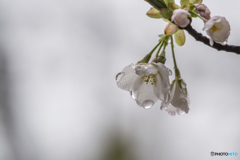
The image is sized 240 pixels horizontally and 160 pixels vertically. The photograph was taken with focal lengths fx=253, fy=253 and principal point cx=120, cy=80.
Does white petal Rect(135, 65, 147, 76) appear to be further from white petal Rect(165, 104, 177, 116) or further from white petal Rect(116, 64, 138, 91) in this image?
white petal Rect(165, 104, 177, 116)

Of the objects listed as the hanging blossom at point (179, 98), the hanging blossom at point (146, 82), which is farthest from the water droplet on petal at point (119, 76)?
the hanging blossom at point (179, 98)

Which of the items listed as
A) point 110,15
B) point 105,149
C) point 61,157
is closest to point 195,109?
point 105,149

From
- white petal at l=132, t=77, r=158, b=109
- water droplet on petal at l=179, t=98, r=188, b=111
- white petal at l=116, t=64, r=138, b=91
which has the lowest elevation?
water droplet on petal at l=179, t=98, r=188, b=111

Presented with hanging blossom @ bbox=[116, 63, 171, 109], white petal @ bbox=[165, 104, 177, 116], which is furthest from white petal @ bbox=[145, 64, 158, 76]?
white petal @ bbox=[165, 104, 177, 116]

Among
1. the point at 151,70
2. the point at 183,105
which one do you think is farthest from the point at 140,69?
the point at 183,105

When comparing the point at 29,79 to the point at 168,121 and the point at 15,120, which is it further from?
the point at 168,121

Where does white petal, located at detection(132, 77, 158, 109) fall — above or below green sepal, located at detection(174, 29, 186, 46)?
below

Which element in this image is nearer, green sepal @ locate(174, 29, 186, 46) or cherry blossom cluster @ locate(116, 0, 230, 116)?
cherry blossom cluster @ locate(116, 0, 230, 116)

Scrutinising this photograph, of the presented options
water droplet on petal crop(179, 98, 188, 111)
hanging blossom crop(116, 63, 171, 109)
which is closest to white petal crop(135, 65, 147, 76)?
hanging blossom crop(116, 63, 171, 109)

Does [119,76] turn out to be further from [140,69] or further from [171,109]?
[171,109]
